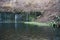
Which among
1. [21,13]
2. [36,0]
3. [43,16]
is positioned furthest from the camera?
[36,0]

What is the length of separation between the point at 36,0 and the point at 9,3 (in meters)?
4.36

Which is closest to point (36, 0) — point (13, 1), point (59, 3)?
point (13, 1)

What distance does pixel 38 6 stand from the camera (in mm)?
34438

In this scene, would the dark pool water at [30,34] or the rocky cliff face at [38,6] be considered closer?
the dark pool water at [30,34]

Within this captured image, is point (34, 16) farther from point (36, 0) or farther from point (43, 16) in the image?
point (36, 0)

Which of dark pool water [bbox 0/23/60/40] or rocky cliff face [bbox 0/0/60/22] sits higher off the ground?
rocky cliff face [bbox 0/0/60/22]

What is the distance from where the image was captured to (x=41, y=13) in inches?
1256

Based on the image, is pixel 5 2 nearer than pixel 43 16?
No

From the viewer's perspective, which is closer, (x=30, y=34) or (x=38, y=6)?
(x=30, y=34)

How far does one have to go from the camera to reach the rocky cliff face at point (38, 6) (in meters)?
30.0

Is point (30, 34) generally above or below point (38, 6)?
below

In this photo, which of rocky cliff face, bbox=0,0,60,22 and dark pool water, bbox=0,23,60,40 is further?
rocky cliff face, bbox=0,0,60,22

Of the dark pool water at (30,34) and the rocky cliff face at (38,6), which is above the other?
the rocky cliff face at (38,6)

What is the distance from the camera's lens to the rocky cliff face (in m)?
30.0
